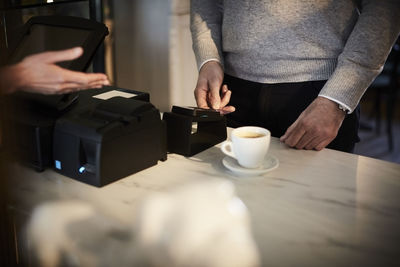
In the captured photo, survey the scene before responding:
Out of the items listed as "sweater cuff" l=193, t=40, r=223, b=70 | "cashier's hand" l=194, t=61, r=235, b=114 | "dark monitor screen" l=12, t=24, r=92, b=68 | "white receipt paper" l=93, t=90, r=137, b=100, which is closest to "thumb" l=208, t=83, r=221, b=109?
"cashier's hand" l=194, t=61, r=235, b=114

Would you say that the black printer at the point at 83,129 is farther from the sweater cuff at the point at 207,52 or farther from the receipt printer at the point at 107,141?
the sweater cuff at the point at 207,52

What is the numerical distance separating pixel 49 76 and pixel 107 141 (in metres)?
0.16

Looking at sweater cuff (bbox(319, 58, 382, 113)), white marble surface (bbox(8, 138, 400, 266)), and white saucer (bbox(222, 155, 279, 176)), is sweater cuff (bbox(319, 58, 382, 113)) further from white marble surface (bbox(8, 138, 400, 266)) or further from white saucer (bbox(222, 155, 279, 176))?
white saucer (bbox(222, 155, 279, 176))

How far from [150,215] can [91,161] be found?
21 centimetres

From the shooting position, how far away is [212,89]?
1.30 metres

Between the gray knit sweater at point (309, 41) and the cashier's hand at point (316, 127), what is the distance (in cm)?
3

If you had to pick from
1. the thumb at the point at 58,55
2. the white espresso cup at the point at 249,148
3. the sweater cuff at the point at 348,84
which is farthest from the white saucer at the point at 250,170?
the thumb at the point at 58,55

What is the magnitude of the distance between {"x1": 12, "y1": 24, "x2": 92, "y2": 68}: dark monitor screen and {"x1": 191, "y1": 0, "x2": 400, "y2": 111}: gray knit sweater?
0.51 meters

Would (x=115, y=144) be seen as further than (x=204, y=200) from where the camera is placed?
Yes

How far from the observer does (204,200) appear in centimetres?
75

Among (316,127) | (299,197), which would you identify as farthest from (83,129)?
(316,127)

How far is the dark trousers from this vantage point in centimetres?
131

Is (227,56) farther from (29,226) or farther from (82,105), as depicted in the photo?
(29,226)

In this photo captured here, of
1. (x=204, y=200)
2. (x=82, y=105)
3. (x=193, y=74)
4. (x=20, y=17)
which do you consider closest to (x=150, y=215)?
(x=204, y=200)
